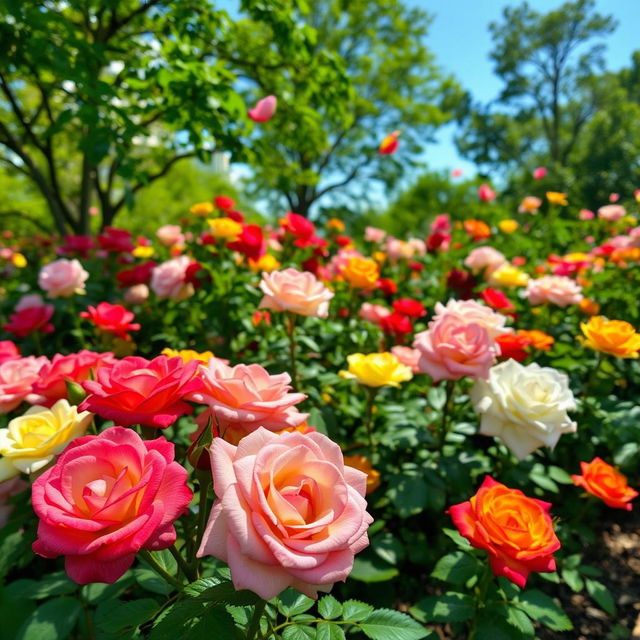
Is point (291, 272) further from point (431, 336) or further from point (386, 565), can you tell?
point (386, 565)

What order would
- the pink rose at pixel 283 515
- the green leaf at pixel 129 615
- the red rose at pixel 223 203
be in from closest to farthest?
1. the pink rose at pixel 283 515
2. the green leaf at pixel 129 615
3. the red rose at pixel 223 203

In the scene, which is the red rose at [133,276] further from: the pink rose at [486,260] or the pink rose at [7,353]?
the pink rose at [486,260]

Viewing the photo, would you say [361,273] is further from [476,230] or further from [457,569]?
[476,230]

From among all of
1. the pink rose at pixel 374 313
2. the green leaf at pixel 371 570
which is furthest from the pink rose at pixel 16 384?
the pink rose at pixel 374 313

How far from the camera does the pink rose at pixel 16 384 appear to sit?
1.09m

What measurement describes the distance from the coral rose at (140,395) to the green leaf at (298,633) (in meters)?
0.41

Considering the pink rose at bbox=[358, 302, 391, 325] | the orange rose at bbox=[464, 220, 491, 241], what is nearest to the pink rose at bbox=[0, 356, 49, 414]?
the pink rose at bbox=[358, 302, 391, 325]

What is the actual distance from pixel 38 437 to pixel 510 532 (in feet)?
3.16

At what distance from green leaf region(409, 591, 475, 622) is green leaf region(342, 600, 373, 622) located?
382 millimetres

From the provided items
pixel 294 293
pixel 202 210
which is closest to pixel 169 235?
pixel 202 210

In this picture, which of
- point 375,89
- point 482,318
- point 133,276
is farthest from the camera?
point 375,89

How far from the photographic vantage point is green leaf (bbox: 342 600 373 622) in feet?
2.58

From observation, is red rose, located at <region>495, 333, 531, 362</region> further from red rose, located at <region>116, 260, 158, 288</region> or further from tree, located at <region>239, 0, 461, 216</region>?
tree, located at <region>239, 0, 461, 216</region>

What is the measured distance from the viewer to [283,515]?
58 cm
